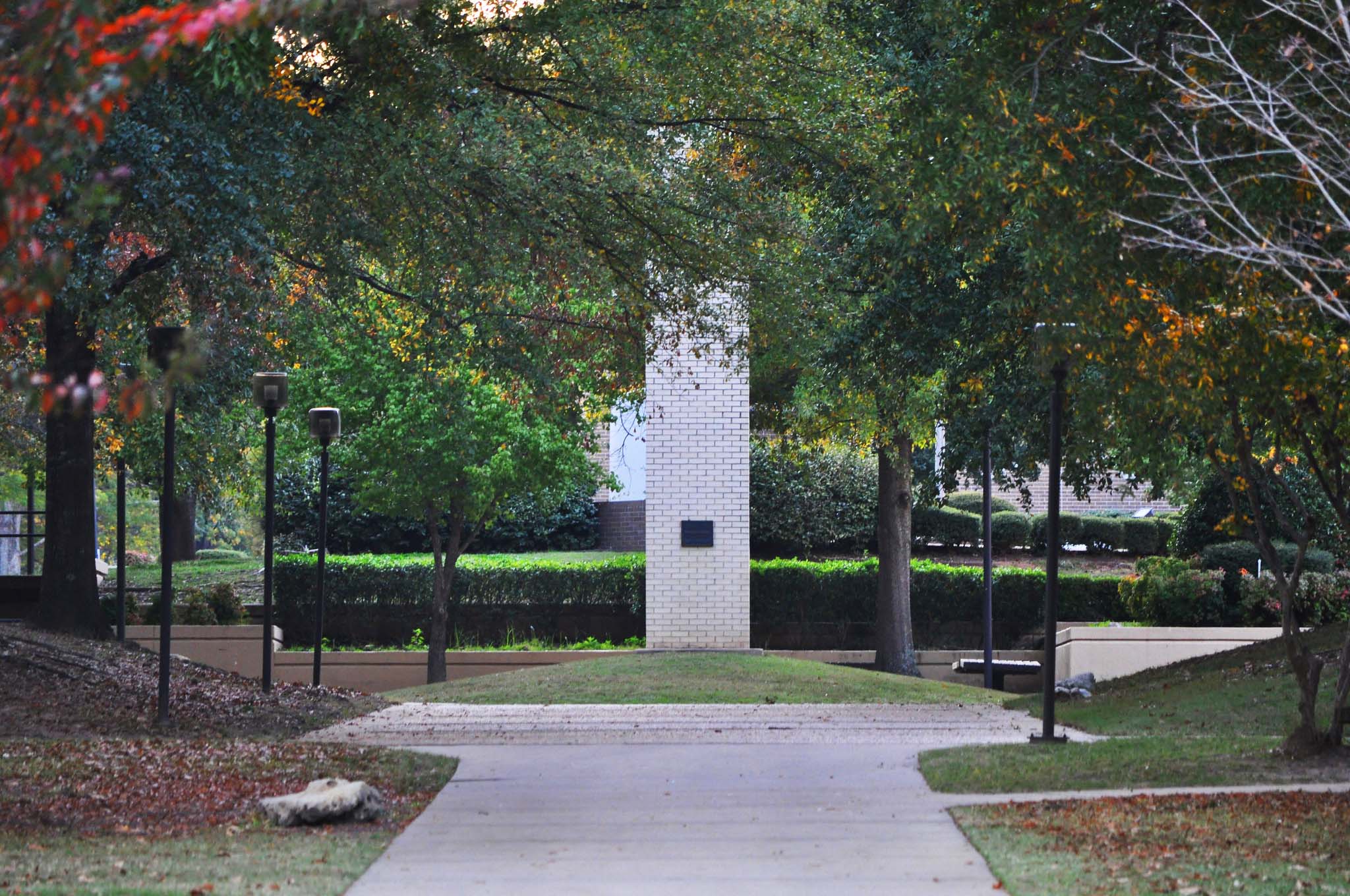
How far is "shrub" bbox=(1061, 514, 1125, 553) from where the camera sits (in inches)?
1194

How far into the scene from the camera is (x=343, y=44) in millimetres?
11641

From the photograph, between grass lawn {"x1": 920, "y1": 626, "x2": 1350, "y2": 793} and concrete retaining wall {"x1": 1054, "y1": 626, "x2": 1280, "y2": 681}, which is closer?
grass lawn {"x1": 920, "y1": 626, "x2": 1350, "y2": 793}

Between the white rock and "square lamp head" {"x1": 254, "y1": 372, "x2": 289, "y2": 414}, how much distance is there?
259 inches

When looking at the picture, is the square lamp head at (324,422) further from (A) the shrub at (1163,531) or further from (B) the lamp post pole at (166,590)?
(A) the shrub at (1163,531)

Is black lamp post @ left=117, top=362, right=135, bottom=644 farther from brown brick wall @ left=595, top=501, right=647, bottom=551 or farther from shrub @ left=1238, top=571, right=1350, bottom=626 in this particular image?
shrub @ left=1238, top=571, right=1350, bottom=626

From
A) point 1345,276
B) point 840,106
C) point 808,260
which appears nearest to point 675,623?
point 808,260

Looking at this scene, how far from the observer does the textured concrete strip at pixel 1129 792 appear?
8.87 m

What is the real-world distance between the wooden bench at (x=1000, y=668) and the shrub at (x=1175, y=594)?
6.46 ft

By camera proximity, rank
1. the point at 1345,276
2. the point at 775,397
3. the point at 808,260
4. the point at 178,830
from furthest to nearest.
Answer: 1. the point at 775,397
2. the point at 808,260
3. the point at 1345,276
4. the point at 178,830

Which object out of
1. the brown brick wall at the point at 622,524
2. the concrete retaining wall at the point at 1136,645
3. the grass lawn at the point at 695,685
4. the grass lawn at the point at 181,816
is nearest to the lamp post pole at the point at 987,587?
the concrete retaining wall at the point at 1136,645

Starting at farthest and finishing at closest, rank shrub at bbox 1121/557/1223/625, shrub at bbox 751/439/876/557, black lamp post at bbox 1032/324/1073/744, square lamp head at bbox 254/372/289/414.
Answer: shrub at bbox 751/439/876/557 < shrub at bbox 1121/557/1223/625 < square lamp head at bbox 254/372/289/414 < black lamp post at bbox 1032/324/1073/744

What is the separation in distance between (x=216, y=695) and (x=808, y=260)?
7.27 m

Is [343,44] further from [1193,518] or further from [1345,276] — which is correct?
[1193,518]

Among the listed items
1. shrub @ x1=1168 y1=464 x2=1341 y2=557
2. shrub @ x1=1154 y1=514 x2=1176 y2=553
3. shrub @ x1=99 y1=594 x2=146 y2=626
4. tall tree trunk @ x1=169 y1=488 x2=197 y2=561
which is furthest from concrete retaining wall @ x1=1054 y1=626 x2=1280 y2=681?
tall tree trunk @ x1=169 y1=488 x2=197 y2=561
